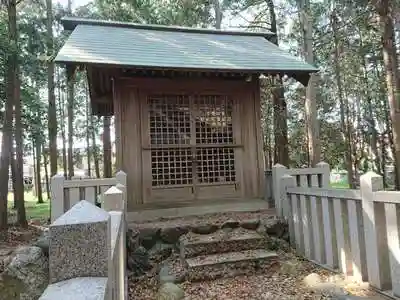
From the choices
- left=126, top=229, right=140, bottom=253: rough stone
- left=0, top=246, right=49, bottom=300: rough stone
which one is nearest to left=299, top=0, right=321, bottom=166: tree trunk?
left=126, top=229, right=140, bottom=253: rough stone

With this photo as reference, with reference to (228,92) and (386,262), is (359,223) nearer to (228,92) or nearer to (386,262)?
(386,262)

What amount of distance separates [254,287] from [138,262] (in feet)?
5.48

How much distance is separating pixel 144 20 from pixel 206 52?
9210 mm

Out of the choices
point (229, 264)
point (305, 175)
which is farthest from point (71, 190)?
point (305, 175)

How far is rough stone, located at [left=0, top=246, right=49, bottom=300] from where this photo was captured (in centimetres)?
356

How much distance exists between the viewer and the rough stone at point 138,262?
4703 mm

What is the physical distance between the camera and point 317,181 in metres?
6.29

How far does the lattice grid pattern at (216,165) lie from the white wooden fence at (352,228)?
5.48 ft

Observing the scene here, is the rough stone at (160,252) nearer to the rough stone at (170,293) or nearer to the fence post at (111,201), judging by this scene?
the rough stone at (170,293)

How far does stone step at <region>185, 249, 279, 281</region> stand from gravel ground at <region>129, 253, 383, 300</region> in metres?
0.08

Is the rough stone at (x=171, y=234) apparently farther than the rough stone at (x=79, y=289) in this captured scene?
Yes

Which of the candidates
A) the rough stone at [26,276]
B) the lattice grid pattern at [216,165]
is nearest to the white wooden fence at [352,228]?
the lattice grid pattern at [216,165]

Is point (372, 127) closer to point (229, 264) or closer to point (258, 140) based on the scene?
point (258, 140)

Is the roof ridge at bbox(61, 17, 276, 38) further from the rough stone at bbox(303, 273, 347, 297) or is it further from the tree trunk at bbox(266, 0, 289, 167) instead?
the rough stone at bbox(303, 273, 347, 297)
